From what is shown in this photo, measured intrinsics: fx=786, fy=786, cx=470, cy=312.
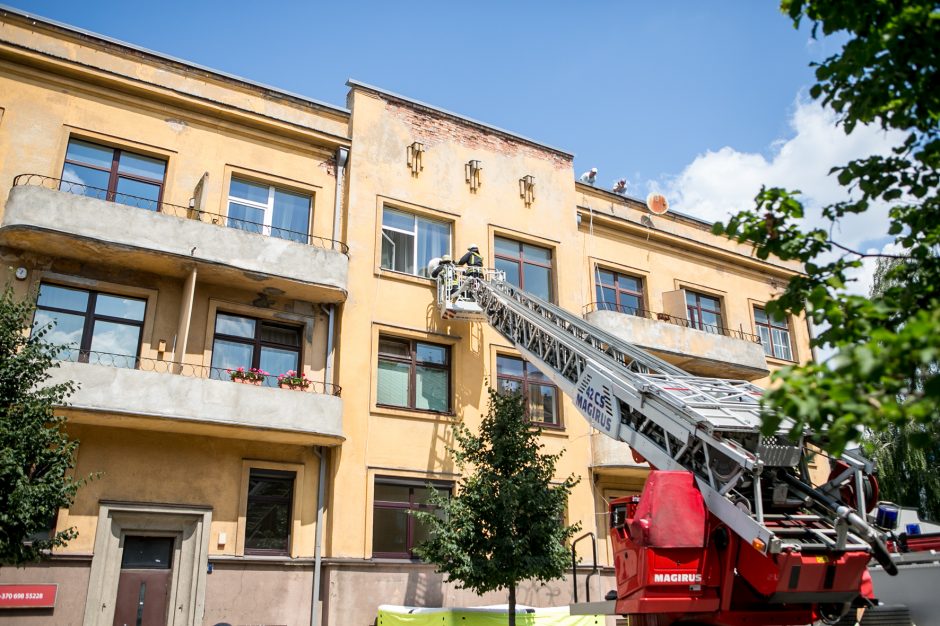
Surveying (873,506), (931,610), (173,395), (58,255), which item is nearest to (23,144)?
(58,255)

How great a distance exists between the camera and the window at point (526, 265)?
21016 millimetres

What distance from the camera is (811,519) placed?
30.2ft

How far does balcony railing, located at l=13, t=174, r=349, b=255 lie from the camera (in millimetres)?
15516

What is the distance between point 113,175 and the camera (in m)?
16.5

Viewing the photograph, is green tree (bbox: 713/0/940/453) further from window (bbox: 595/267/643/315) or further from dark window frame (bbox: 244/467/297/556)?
window (bbox: 595/267/643/315)

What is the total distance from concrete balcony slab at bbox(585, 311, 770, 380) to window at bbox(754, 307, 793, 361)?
270 centimetres

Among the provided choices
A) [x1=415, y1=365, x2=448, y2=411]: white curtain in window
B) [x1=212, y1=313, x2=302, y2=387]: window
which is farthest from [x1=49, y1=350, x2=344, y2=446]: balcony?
[x1=415, y1=365, x2=448, y2=411]: white curtain in window

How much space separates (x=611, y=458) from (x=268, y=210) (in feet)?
33.0

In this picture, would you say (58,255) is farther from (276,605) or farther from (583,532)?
(583,532)

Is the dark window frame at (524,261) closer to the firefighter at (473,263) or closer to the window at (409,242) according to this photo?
the window at (409,242)

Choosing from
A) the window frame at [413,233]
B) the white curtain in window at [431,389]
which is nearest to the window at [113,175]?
the window frame at [413,233]

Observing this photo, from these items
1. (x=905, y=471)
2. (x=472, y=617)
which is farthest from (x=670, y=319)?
(x=472, y=617)

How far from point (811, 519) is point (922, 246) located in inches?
163

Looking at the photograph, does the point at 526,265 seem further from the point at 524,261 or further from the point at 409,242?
the point at 409,242
